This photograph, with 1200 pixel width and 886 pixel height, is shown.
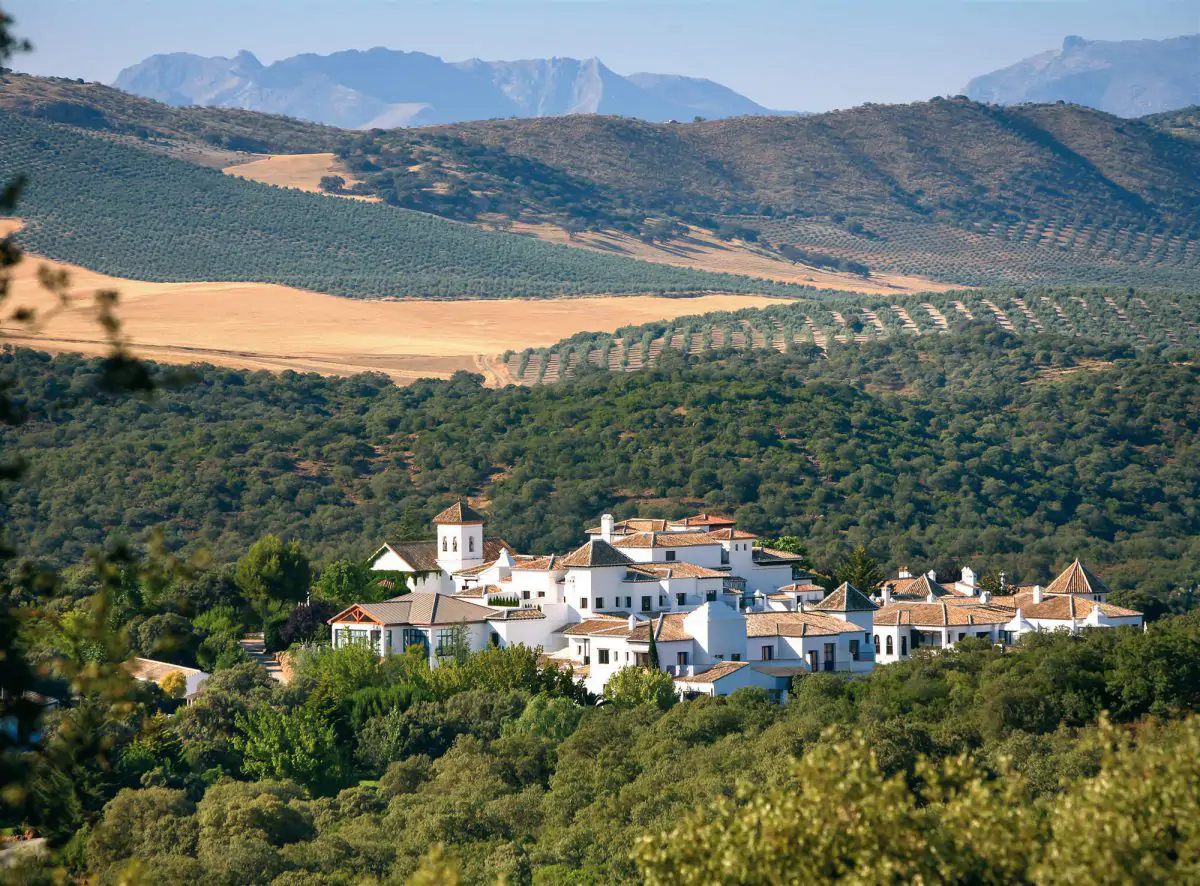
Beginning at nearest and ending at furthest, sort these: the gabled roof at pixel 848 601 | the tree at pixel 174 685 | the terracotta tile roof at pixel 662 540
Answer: the tree at pixel 174 685, the gabled roof at pixel 848 601, the terracotta tile roof at pixel 662 540

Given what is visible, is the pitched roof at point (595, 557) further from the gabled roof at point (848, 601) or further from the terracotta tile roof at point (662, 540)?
the gabled roof at point (848, 601)

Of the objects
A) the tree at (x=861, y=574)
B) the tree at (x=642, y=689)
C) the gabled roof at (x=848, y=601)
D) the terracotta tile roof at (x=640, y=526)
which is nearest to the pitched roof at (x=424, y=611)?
the tree at (x=642, y=689)

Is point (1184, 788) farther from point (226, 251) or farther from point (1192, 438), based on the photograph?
point (226, 251)

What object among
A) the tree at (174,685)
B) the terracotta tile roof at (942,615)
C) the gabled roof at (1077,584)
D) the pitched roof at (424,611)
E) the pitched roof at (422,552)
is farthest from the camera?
the pitched roof at (422,552)

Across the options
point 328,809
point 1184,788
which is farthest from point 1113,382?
point 1184,788

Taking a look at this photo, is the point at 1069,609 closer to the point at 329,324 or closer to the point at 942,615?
the point at 942,615

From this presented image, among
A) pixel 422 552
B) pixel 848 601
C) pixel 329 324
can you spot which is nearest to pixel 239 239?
pixel 329 324

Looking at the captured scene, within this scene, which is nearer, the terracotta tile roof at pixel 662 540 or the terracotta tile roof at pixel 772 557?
the terracotta tile roof at pixel 662 540
